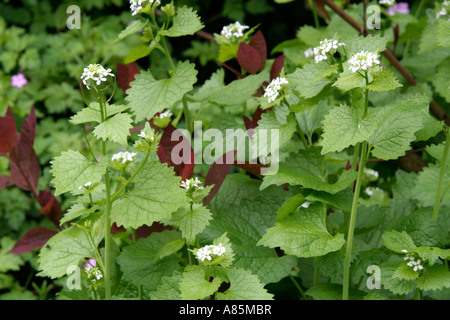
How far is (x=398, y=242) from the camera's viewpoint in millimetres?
856

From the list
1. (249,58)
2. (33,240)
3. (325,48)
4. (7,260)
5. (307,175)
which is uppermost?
(325,48)

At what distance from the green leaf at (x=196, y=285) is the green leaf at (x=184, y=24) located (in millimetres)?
437

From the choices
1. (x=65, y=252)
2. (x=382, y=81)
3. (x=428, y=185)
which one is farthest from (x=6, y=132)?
(x=428, y=185)

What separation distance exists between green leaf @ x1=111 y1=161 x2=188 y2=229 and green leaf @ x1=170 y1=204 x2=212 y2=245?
0.14 ft

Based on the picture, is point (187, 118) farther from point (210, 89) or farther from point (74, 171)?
point (74, 171)

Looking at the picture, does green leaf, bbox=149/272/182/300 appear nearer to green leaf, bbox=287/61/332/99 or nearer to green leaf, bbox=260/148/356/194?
green leaf, bbox=260/148/356/194

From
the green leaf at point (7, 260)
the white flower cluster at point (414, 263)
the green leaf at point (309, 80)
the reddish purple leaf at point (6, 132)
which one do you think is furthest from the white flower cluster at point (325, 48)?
the green leaf at point (7, 260)

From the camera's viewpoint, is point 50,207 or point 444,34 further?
point 50,207

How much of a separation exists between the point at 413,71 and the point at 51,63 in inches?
72.0

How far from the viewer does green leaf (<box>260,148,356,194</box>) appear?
0.84 m

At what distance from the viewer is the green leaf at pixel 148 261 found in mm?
958

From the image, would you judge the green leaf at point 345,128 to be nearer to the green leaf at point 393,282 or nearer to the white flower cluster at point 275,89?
the white flower cluster at point 275,89

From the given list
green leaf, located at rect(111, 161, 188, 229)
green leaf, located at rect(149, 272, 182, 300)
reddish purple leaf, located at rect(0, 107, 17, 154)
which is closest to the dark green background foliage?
green leaf, located at rect(149, 272, 182, 300)

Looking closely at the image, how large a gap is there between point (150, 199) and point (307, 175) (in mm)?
276
